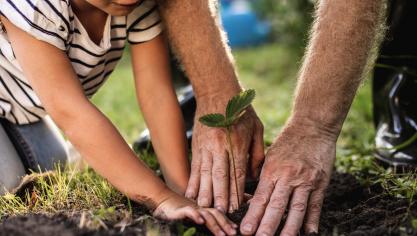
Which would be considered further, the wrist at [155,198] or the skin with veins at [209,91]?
the skin with veins at [209,91]

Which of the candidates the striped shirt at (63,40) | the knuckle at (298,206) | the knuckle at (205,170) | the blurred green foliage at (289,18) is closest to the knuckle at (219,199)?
the knuckle at (205,170)

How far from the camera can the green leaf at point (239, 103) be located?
1.71 metres

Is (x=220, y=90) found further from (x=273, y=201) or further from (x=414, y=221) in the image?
(x=414, y=221)

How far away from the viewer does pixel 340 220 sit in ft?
5.80

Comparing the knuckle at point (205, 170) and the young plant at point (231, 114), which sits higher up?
the young plant at point (231, 114)

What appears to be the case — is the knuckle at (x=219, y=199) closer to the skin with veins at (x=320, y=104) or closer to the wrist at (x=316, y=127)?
the skin with veins at (x=320, y=104)

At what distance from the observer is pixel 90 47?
2.01 metres

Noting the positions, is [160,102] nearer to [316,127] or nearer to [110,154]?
[110,154]

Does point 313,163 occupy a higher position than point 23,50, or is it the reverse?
point 23,50

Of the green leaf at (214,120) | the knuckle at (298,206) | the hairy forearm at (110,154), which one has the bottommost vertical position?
the knuckle at (298,206)

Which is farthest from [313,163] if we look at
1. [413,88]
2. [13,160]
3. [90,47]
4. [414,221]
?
[13,160]

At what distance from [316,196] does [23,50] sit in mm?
957

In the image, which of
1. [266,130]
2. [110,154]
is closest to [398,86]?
[266,130]

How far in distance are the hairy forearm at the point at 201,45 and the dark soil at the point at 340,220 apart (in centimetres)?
46
